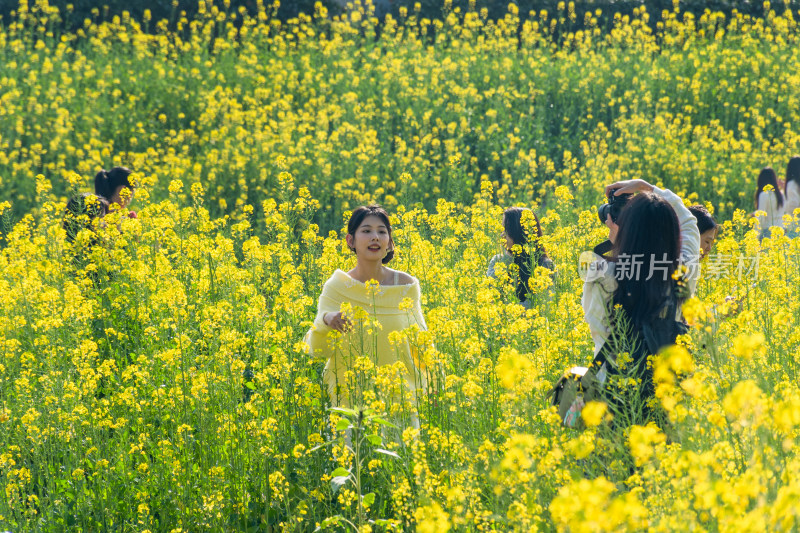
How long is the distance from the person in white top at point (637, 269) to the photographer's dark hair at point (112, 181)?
486 cm

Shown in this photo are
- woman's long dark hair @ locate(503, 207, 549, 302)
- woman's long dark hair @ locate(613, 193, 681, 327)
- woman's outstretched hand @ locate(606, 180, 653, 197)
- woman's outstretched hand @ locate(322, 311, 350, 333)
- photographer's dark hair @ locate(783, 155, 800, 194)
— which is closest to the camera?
woman's long dark hair @ locate(613, 193, 681, 327)

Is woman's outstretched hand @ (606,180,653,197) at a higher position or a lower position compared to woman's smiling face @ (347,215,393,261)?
higher

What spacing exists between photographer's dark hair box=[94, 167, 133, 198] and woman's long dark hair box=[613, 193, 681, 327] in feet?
16.2

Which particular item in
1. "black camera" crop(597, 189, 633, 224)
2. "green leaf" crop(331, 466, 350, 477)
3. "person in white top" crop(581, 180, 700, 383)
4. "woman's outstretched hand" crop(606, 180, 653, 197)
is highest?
"woman's outstretched hand" crop(606, 180, 653, 197)

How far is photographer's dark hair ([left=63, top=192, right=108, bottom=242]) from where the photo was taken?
633cm

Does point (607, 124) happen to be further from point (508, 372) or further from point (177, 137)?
point (508, 372)

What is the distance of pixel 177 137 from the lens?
11.5 meters

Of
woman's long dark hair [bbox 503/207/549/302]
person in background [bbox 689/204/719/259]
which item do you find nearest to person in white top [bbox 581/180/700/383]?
person in background [bbox 689/204/719/259]

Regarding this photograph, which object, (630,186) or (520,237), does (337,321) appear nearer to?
(630,186)

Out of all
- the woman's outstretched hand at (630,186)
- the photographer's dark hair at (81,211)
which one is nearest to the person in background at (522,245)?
the woman's outstretched hand at (630,186)

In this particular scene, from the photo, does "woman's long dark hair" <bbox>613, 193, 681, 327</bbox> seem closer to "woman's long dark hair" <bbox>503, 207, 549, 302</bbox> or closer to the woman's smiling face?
the woman's smiling face

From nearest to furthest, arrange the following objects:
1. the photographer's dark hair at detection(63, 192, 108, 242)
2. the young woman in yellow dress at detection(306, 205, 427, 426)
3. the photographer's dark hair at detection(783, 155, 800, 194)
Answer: the young woman in yellow dress at detection(306, 205, 427, 426) < the photographer's dark hair at detection(63, 192, 108, 242) < the photographer's dark hair at detection(783, 155, 800, 194)

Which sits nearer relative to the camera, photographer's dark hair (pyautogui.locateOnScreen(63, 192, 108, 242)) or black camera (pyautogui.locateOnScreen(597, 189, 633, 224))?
black camera (pyautogui.locateOnScreen(597, 189, 633, 224))

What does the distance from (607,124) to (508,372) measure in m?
10.9
